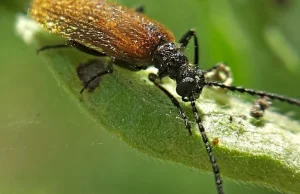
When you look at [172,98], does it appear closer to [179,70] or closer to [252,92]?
[179,70]

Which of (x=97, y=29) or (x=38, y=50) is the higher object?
(x=97, y=29)

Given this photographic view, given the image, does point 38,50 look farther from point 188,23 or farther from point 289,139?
point 188,23

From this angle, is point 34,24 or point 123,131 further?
point 34,24

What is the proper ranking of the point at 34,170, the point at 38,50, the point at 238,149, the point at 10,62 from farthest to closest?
the point at 10,62 → the point at 38,50 → the point at 34,170 → the point at 238,149

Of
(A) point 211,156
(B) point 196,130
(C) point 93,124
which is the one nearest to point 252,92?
(B) point 196,130

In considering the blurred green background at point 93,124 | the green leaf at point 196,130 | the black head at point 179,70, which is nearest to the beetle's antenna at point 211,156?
the green leaf at point 196,130

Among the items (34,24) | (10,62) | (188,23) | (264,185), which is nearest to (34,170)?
(34,24)

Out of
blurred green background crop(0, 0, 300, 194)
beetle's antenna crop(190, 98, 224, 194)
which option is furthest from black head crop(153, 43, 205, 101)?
blurred green background crop(0, 0, 300, 194)
